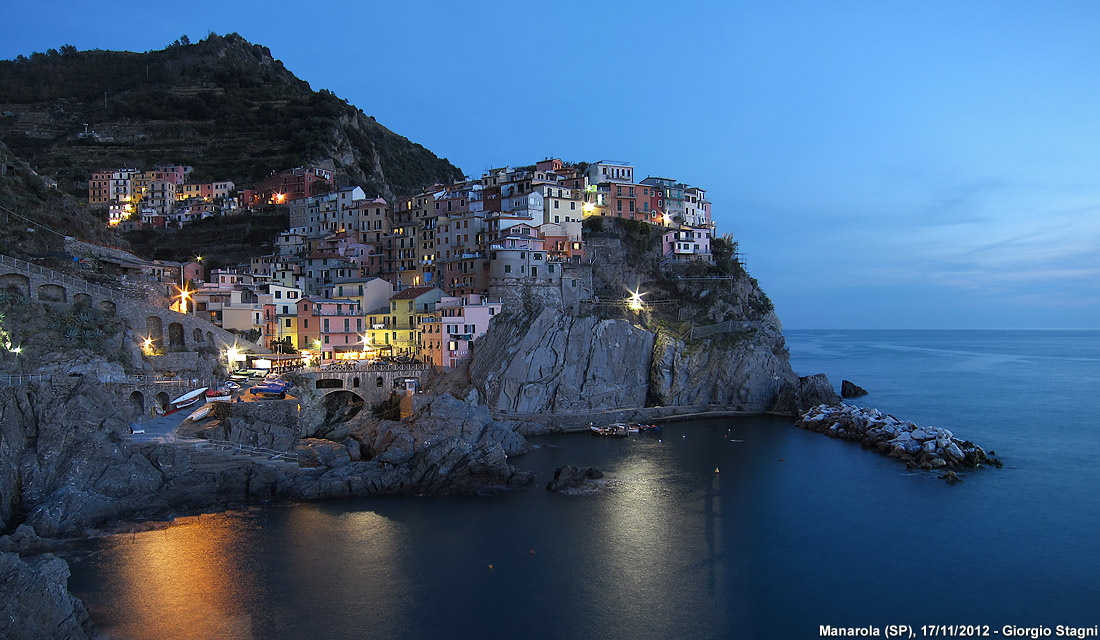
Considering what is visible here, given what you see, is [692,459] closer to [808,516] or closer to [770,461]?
[770,461]

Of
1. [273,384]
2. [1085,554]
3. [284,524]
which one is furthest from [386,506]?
[1085,554]

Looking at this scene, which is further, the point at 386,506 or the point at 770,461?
the point at 770,461

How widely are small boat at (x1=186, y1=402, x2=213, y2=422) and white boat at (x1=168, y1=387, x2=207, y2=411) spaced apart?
84 cm

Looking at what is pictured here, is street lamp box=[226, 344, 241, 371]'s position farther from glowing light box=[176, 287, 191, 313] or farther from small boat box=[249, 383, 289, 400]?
small boat box=[249, 383, 289, 400]

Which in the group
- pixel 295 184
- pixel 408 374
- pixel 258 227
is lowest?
pixel 408 374

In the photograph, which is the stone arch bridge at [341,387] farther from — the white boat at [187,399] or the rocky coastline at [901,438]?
the rocky coastline at [901,438]

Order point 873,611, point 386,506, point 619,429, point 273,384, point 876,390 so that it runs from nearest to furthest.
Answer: point 873,611 → point 386,506 → point 273,384 → point 619,429 → point 876,390

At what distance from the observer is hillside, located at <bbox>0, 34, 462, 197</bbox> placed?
263ft

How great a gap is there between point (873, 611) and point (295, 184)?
64482 millimetres

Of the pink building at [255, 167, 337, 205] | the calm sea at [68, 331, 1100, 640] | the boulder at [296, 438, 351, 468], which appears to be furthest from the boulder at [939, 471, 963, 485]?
the pink building at [255, 167, 337, 205]

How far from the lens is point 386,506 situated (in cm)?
2683

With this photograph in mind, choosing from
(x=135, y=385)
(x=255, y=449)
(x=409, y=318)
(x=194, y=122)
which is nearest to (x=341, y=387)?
(x=409, y=318)

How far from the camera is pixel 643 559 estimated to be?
22094 mm

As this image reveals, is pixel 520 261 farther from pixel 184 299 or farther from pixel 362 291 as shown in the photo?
pixel 184 299
